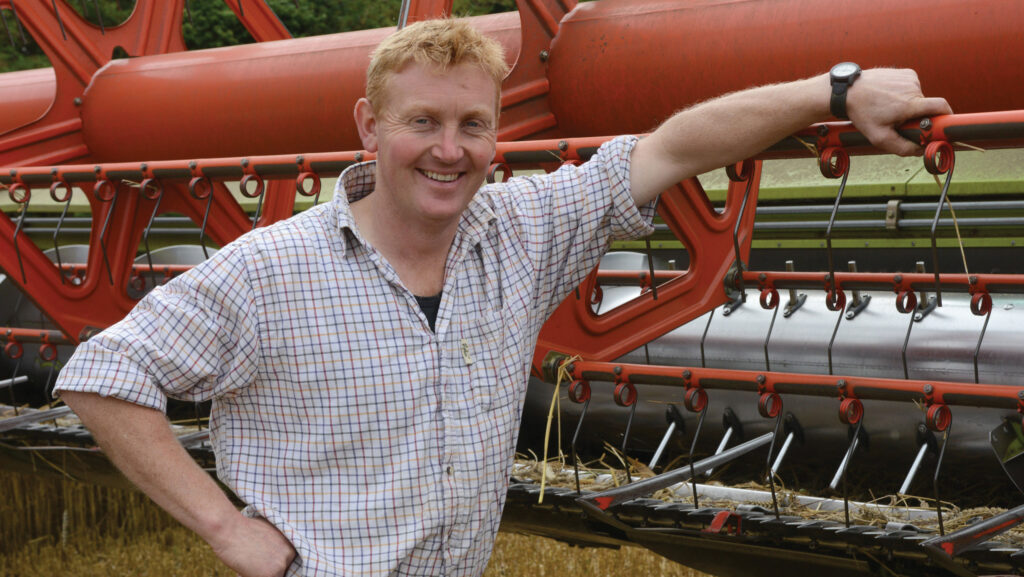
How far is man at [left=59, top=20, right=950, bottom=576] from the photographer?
1.81m

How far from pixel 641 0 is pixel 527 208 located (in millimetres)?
1853

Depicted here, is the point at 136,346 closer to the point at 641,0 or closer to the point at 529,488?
the point at 529,488

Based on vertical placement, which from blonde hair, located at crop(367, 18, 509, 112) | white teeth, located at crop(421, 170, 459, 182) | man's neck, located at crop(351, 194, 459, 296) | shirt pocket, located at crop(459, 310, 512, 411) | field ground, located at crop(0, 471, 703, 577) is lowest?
field ground, located at crop(0, 471, 703, 577)

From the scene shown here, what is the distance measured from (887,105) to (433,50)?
0.68 meters

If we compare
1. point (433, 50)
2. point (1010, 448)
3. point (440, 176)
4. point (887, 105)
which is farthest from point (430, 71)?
point (1010, 448)

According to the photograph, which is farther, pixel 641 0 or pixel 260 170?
pixel 641 0

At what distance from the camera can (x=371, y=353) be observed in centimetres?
187

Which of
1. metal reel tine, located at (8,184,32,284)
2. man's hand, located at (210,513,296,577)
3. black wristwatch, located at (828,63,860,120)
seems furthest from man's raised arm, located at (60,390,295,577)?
metal reel tine, located at (8,184,32,284)

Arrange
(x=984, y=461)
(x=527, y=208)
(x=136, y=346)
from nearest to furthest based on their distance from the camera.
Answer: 1. (x=136, y=346)
2. (x=527, y=208)
3. (x=984, y=461)

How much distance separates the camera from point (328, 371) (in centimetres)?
186

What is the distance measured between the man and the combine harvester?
2.04 ft

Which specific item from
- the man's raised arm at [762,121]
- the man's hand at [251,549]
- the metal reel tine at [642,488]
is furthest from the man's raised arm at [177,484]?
the metal reel tine at [642,488]

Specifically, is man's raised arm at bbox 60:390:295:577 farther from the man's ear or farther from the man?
the man's ear

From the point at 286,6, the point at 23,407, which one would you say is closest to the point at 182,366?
the point at 23,407
